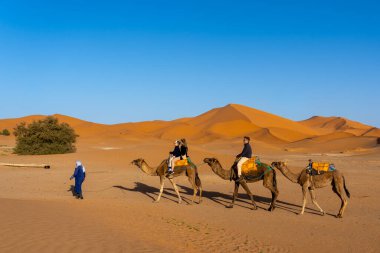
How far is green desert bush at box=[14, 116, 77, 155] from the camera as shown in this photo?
1426 inches

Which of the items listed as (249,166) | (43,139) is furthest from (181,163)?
(43,139)

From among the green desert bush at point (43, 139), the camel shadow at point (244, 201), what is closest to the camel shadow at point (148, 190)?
the camel shadow at point (244, 201)

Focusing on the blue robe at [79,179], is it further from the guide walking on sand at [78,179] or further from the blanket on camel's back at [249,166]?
the blanket on camel's back at [249,166]

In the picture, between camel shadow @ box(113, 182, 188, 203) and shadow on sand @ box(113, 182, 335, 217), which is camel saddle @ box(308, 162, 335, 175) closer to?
shadow on sand @ box(113, 182, 335, 217)

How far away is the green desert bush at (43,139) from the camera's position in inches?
1426

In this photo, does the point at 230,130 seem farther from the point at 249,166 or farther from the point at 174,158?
the point at 249,166

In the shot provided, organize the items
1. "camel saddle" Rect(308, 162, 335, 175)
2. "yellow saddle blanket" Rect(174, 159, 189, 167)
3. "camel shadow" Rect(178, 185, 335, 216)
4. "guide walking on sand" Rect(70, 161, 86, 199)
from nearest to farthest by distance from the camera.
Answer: "camel saddle" Rect(308, 162, 335, 175) < "camel shadow" Rect(178, 185, 335, 216) < "yellow saddle blanket" Rect(174, 159, 189, 167) < "guide walking on sand" Rect(70, 161, 86, 199)

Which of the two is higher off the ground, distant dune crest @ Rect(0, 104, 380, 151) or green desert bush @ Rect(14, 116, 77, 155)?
distant dune crest @ Rect(0, 104, 380, 151)

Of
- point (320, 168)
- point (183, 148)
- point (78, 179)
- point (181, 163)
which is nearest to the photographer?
point (320, 168)

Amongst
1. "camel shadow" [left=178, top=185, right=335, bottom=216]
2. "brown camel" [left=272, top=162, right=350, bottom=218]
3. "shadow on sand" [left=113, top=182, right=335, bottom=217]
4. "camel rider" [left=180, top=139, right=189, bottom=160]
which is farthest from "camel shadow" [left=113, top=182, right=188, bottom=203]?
"brown camel" [left=272, top=162, right=350, bottom=218]

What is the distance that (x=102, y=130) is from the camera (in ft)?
338

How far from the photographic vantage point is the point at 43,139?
36.6 metres

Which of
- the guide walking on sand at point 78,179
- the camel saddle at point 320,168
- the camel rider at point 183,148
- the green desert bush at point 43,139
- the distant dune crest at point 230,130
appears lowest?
the guide walking on sand at point 78,179

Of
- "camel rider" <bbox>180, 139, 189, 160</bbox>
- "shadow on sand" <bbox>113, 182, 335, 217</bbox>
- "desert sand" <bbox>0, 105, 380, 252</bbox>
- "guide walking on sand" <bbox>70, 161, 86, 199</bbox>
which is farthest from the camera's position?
"guide walking on sand" <bbox>70, 161, 86, 199</bbox>
